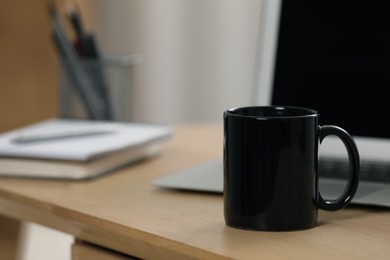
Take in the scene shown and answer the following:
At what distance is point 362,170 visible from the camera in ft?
2.95

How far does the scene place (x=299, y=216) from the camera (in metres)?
0.70

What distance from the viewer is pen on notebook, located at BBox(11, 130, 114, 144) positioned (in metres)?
1.05

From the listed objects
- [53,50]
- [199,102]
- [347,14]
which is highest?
[347,14]

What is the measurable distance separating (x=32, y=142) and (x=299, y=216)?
1.58 feet

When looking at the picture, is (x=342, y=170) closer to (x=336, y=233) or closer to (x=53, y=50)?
(x=336, y=233)

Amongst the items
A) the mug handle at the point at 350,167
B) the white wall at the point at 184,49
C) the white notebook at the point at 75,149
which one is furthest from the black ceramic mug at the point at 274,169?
the white wall at the point at 184,49

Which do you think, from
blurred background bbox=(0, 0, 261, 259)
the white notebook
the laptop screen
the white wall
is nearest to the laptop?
the laptop screen

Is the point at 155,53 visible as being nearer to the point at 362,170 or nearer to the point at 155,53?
the point at 155,53

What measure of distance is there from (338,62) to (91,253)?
401mm

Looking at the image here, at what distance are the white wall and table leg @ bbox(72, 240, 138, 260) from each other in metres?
1.07

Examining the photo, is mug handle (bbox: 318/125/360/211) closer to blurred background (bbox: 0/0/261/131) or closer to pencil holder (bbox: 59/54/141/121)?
pencil holder (bbox: 59/54/141/121)

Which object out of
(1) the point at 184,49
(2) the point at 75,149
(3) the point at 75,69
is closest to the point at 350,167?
(2) the point at 75,149

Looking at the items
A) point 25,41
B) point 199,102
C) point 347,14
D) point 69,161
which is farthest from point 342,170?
point 199,102

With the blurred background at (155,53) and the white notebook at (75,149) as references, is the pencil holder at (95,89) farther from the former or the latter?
the blurred background at (155,53)
